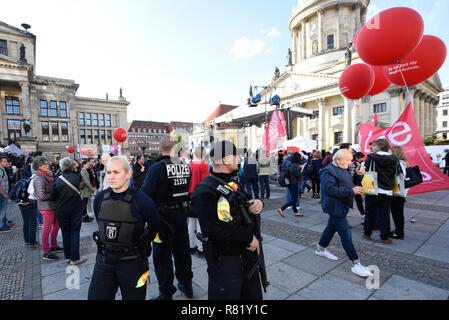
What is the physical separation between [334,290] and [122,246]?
109 inches

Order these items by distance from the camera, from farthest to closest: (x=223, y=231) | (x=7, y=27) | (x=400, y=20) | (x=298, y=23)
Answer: (x=298, y=23), (x=7, y=27), (x=400, y=20), (x=223, y=231)

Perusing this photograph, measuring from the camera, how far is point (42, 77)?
138 ft

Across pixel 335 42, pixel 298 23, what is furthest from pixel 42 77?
pixel 335 42

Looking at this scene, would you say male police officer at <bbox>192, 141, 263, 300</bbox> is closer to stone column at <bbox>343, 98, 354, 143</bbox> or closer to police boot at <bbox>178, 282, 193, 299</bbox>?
police boot at <bbox>178, 282, 193, 299</bbox>

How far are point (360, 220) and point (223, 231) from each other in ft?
19.3

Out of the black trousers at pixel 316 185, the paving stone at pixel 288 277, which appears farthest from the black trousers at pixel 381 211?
the black trousers at pixel 316 185

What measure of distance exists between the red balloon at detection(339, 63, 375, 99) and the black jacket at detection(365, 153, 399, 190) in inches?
141

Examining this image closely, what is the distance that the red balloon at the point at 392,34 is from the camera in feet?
16.1

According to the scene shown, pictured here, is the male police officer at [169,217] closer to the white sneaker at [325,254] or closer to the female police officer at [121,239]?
the female police officer at [121,239]

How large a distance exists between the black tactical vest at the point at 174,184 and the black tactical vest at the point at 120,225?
864mm

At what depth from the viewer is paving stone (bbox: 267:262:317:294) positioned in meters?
3.13

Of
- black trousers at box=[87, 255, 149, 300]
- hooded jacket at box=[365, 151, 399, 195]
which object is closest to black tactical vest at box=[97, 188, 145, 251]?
black trousers at box=[87, 255, 149, 300]

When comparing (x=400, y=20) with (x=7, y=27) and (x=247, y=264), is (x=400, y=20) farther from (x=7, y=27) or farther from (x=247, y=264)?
(x=7, y=27)

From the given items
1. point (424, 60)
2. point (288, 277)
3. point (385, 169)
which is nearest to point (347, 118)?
point (424, 60)
